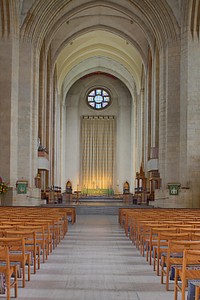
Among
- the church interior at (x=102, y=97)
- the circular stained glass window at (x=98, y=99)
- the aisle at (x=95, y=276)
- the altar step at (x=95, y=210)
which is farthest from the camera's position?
the circular stained glass window at (x=98, y=99)

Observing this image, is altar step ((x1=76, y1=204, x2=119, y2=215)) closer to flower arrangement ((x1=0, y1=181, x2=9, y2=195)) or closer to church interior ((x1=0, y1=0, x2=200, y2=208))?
church interior ((x1=0, y1=0, x2=200, y2=208))

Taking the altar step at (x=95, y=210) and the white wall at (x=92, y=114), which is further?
the white wall at (x=92, y=114)

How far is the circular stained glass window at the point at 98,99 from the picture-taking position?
1797 inches

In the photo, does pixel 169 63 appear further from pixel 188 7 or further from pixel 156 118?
pixel 156 118

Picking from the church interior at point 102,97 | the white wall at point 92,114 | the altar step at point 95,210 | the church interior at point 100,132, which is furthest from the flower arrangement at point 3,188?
the white wall at point 92,114

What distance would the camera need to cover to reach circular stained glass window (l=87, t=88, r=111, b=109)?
45.7m

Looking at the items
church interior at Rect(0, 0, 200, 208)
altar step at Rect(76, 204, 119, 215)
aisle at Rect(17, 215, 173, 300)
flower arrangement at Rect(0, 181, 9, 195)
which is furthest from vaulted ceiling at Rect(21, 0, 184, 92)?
aisle at Rect(17, 215, 173, 300)

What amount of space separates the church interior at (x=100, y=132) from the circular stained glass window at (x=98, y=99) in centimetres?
10

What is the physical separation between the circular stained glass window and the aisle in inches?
1406

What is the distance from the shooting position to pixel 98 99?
45812 mm

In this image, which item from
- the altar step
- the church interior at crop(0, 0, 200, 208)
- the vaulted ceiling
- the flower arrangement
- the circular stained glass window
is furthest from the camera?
the circular stained glass window

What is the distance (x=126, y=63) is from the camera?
130 feet

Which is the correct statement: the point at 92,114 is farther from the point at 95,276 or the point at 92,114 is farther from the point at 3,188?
the point at 95,276

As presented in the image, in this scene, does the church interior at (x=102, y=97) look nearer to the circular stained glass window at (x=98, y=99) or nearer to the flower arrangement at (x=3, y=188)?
the circular stained glass window at (x=98, y=99)
